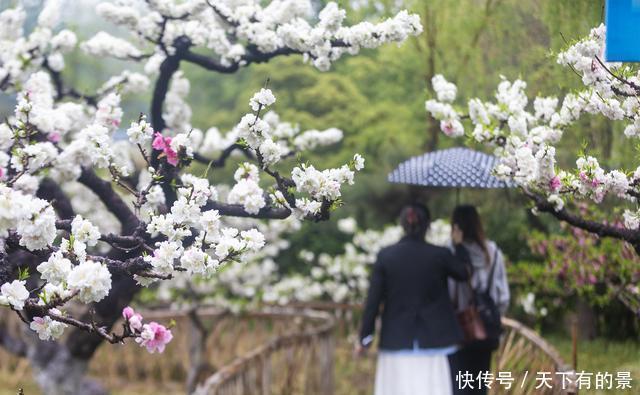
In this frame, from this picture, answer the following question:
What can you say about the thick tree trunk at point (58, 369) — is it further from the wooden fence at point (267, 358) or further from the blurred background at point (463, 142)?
the blurred background at point (463, 142)

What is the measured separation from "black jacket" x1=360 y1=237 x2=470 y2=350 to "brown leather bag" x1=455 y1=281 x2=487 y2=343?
0.07m

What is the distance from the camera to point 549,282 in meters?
7.73

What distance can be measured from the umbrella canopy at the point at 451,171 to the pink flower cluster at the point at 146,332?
8.02ft

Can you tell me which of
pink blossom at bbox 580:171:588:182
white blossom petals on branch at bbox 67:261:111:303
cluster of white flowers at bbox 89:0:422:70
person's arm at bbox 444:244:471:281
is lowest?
white blossom petals on branch at bbox 67:261:111:303

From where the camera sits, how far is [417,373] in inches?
196

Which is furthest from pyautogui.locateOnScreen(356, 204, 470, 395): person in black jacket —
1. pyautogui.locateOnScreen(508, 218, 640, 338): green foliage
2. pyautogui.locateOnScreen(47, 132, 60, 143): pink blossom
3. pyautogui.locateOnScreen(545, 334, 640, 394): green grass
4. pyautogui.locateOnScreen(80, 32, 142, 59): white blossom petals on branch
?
pyautogui.locateOnScreen(80, 32, 142, 59): white blossom petals on branch

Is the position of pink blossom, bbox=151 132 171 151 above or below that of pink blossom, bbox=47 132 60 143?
below

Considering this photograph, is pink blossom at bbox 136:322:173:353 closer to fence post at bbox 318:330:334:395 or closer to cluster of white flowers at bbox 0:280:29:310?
cluster of white flowers at bbox 0:280:29:310

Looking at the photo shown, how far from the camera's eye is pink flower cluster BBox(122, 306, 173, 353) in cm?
281

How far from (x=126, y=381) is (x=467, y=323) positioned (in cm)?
560

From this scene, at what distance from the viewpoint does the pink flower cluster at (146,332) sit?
9.23 feet

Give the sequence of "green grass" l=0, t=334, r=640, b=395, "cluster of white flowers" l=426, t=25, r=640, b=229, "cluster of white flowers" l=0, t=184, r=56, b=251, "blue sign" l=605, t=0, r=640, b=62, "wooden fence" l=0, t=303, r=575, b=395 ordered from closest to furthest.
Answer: "cluster of white flowers" l=0, t=184, r=56, b=251, "blue sign" l=605, t=0, r=640, b=62, "cluster of white flowers" l=426, t=25, r=640, b=229, "wooden fence" l=0, t=303, r=575, b=395, "green grass" l=0, t=334, r=640, b=395

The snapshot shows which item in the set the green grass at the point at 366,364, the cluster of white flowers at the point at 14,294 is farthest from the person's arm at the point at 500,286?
the cluster of white flowers at the point at 14,294

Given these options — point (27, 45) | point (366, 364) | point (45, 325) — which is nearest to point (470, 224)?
point (45, 325)
